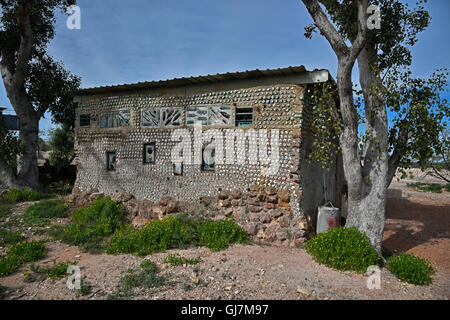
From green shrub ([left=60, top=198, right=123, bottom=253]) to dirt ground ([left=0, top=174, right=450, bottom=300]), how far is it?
1.22 ft

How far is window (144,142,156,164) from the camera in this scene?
31.9 ft

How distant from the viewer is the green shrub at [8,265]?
6116 mm

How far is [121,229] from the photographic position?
8.86m

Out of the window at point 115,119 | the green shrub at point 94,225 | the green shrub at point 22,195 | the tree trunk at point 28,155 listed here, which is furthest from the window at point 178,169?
the tree trunk at point 28,155

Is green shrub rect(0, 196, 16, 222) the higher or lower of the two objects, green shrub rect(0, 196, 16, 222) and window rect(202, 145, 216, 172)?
the lower

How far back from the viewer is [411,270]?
5727 millimetres

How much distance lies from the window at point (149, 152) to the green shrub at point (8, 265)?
4594 mm

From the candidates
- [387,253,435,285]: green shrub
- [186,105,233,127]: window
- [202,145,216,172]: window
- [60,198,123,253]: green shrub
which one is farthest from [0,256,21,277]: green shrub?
[387,253,435,285]: green shrub

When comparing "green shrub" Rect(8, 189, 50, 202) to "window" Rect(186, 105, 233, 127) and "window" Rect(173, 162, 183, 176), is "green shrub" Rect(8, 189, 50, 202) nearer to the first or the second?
"window" Rect(173, 162, 183, 176)

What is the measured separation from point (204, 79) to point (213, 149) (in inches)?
88.5

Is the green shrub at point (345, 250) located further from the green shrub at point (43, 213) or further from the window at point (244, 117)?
the green shrub at point (43, 213)

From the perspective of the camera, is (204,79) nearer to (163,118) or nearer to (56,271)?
(163,118)

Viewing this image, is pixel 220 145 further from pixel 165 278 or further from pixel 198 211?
pixel 165 278

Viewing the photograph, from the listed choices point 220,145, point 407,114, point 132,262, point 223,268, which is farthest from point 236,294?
point 407,114
